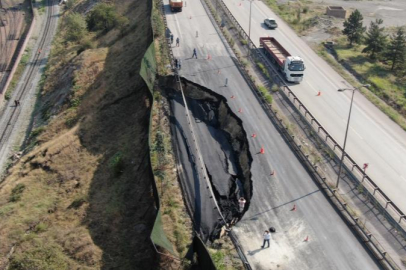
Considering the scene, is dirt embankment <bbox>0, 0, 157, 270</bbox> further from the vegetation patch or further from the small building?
the small building

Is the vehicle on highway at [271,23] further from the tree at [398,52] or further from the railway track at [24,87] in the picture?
the railway track at [24,87]

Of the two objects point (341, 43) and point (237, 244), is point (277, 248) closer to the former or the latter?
point (237, 244)

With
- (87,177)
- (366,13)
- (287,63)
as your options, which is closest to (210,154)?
(87,177)

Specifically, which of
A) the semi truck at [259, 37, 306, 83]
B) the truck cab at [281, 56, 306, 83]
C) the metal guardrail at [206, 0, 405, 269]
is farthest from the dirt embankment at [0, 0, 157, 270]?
the truck cab at [281, 56, 306, 83]

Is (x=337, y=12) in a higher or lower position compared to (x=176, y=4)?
lower

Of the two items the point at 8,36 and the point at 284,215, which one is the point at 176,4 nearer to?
the point at 8,36

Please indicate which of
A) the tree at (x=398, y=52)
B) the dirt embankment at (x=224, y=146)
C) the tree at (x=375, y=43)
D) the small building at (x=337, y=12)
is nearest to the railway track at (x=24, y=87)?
the dirt embankment at (x=224, y=146)
